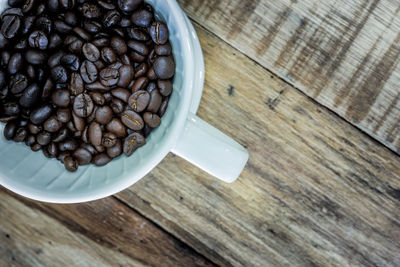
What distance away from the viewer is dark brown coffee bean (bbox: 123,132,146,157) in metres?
0.65

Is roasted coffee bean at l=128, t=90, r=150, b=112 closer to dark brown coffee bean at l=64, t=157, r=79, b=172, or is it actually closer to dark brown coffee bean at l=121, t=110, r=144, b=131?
dark brown coffee bean at l=121, t=110, r=144, b=131

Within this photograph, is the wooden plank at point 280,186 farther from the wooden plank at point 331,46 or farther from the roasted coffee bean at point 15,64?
the roasted coffee bean at point 15,64

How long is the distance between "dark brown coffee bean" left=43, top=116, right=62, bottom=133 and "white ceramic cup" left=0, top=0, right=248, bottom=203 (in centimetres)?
7

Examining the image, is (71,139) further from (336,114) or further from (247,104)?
(336,114)

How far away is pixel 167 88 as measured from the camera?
0.65 meters

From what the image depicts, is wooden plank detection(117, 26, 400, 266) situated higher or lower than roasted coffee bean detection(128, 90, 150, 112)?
lower

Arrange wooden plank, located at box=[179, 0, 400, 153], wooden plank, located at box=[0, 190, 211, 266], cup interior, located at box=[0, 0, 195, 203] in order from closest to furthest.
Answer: cup interior, located at box=[0, 0, 195, 203], wooden plank, located at box=[179, 0, 400, 153], wooden plank, located at box=[0, 190, 211, 266]

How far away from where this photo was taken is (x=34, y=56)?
66 centimetres

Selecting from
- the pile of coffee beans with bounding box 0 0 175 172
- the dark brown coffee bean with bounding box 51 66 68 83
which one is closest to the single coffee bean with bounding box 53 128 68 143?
the pile of coffee beans with bounding box 0 0 175 172

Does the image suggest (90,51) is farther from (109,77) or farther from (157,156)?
(157,156)

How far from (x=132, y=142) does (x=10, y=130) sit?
0.80 feet

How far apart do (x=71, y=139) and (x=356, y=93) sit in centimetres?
71

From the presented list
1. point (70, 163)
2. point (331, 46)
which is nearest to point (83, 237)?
point (70, 163)

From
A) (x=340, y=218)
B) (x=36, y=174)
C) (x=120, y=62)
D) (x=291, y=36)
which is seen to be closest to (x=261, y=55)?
(x=291, y=36)
